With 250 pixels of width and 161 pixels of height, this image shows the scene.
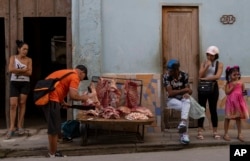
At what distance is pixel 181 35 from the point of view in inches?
370

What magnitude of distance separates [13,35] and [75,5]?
1.36m

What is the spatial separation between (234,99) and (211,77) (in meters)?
0.56

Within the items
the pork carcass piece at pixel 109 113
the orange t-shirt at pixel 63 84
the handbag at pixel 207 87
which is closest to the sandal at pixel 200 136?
the handbag at pixel 207 87

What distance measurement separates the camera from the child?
8430mm

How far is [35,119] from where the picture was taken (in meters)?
11.1

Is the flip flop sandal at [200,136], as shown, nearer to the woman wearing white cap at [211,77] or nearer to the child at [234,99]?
the woman wearing white cap at [211,77]

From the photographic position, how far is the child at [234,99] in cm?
843

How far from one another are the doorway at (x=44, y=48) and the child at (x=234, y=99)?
4683mm

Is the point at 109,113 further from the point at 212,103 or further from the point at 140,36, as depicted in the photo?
the point at 212,103

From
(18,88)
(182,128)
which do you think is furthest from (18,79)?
(182,128)

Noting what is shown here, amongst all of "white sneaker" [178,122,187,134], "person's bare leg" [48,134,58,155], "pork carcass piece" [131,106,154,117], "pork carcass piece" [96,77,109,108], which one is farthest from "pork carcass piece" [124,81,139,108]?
"person's bare leg" [48,134,58,155]

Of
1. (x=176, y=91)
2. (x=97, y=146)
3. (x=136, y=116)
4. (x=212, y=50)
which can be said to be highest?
(x=212, y=50)

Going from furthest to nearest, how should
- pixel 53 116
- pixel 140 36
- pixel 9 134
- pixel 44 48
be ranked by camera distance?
pixel 44 48 < pixel 140 36 < pixel 9 134 < pixel 53 116

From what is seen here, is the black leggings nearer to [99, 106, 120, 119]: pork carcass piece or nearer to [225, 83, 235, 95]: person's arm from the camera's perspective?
[225, 83, 235, 95]: person's arm
